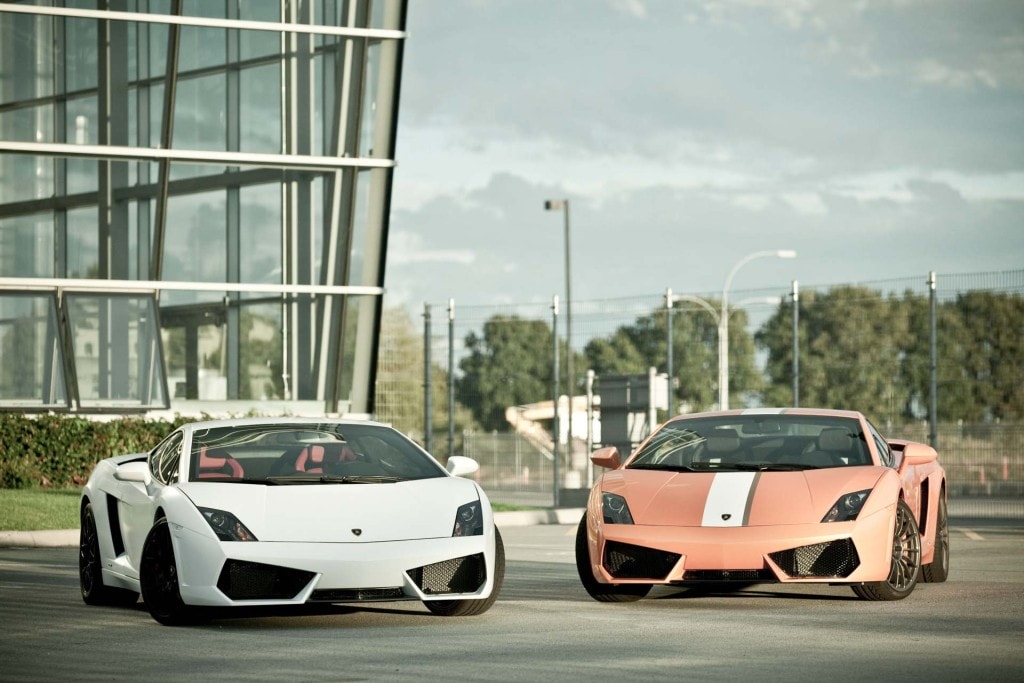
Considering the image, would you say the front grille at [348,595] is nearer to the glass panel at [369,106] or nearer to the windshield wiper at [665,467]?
the windshield wiper at [665,467]

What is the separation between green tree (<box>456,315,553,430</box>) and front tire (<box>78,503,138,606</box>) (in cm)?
1828

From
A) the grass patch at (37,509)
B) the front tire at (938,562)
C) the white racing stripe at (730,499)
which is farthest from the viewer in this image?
the grass patch at (37,509)

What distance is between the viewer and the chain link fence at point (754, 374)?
24.7m

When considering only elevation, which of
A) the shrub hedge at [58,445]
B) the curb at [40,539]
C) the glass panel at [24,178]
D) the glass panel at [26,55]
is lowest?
the curb at [40,539]

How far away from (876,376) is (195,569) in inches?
834

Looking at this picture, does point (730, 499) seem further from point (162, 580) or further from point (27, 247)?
point (27, 247)

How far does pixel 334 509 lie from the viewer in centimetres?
955

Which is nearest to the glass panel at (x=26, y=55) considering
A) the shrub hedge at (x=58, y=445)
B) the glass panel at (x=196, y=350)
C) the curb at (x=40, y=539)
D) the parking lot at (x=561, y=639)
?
the glass panel at (x=196, y=350)

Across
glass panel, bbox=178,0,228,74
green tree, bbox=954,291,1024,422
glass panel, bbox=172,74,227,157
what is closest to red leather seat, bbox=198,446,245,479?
green tree, bbox=954,291,1024,422

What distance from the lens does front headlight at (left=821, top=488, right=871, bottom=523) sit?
10.4 meters

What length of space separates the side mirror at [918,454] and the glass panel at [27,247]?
1840 centimetres

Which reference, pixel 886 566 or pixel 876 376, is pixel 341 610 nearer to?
pixel 886 566

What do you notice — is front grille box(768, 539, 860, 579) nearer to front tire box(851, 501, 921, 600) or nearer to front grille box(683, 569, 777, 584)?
front grille box(683, 569, 777, 584)

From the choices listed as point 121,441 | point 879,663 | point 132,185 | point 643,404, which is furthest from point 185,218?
point 879,663
